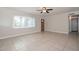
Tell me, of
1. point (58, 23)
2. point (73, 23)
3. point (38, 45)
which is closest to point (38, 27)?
point (58, 23)

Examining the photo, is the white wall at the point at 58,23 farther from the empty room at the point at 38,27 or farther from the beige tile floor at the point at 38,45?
the beige tile floor at the point at 38,45

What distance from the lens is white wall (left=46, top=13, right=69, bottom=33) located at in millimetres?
7309

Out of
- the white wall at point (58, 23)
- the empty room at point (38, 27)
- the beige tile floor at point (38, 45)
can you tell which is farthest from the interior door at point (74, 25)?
the beige tile floor at point (38, 45)

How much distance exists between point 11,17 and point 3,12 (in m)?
0.54

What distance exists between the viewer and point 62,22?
7590 mm

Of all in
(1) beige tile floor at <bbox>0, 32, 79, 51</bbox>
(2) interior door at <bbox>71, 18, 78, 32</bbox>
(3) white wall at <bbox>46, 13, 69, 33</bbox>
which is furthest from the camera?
(3) white wall at <bbox>46, 13, 69, 33</bbox>

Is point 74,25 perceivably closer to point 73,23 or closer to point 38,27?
point 73,23

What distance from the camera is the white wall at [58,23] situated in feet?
24.0

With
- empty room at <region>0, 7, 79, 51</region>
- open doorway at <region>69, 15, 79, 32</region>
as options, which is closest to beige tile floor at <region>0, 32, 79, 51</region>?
empty room at <region>0, 7, 79, 51</region>

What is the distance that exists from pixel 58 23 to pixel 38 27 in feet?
6.43

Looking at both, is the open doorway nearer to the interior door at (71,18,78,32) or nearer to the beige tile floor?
the interior door at (71,18,78,32)

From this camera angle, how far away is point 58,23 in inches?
316
